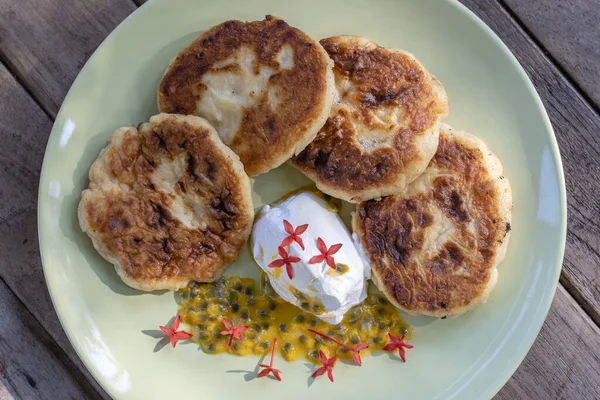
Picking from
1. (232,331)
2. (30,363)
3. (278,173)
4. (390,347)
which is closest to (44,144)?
(30,363)

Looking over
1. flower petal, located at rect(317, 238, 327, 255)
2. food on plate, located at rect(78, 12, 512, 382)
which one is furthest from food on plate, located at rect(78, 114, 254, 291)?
flower petal, located at rect(317, 238, 327, 255)

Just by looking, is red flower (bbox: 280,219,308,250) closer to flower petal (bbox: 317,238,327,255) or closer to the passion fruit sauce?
flower petal (bbox: 317,238,327,255)

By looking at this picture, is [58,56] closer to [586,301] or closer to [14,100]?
[14,100]

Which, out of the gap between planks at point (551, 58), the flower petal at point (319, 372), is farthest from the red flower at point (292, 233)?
the gap between planks at point (551, 58)

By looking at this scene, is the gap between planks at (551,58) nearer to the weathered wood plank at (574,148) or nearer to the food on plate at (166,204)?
the weathered wood plank at (574,148)

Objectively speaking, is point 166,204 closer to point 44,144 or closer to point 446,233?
point 44,144
